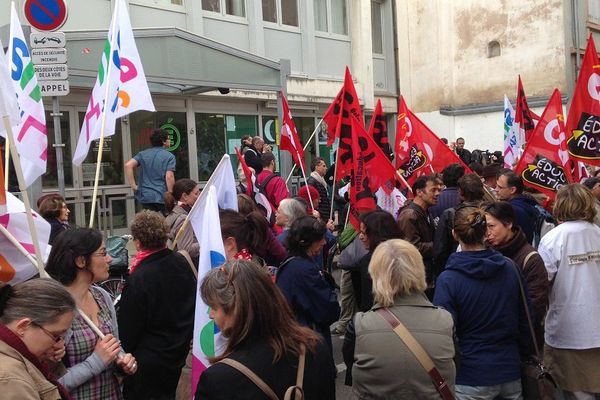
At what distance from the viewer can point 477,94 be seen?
2662cm

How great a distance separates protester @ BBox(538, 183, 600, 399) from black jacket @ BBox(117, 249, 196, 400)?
8.19 ft

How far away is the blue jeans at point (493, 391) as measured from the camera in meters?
3.79

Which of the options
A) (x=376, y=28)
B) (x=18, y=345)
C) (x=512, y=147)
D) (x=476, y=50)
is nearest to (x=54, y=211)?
(x=18, y=345)

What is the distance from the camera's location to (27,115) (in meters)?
5.46

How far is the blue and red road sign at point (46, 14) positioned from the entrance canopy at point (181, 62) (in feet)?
9.03

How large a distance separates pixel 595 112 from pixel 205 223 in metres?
5.44

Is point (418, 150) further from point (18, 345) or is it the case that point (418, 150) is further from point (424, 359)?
point (18, 345)

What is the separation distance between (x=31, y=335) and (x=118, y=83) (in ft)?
11.9

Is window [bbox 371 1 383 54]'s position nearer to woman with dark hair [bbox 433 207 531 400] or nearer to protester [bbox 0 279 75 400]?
woman with dark hair [bbox 433 207 531 400]

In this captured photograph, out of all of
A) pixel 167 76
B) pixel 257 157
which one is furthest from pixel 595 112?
pixel 167 76

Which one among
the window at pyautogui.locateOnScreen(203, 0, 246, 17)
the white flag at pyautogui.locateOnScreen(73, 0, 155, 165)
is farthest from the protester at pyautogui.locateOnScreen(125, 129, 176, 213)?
the window at pyautogui.locateOnScreen(203, 0, 246, 17)

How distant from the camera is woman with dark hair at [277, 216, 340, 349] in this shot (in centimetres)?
430

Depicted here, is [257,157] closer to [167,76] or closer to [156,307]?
[167,76]

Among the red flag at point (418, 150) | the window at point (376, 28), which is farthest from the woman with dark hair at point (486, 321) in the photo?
the window at point (376, 28)
